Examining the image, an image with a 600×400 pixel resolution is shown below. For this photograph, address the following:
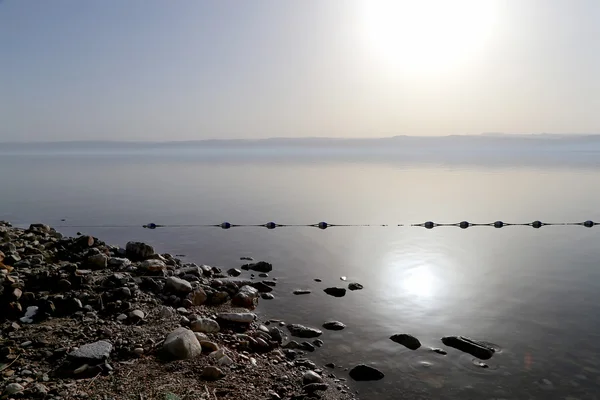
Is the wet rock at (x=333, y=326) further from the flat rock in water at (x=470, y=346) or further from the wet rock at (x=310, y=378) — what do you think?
the wet rock at (x=310, y=378)

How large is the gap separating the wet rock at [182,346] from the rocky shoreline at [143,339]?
0.02 m

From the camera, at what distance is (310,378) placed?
7500 mm

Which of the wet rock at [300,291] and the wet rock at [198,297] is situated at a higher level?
the wet rock at [198,297]

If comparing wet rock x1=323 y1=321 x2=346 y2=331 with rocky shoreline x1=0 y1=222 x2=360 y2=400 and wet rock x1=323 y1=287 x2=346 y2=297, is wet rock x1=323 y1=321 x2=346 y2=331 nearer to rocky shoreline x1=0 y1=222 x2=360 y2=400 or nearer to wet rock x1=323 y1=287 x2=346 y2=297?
rocky shoreline x1=0 y1=222 x2=360 y2=400

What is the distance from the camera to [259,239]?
1961 centimetres

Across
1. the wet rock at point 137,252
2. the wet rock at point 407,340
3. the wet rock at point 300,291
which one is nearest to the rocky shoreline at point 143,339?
the wet rock at point 300,291

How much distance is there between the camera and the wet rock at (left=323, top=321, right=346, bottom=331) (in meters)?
10.0

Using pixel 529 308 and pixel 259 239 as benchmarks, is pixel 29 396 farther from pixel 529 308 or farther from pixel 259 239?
pixel 259 239

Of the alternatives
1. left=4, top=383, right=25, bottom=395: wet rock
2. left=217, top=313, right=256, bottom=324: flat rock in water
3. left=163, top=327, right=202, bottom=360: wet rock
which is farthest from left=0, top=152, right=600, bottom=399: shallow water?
left=4, top=383, right=25, bottom=395: wet rock

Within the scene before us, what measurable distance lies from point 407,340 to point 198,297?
16.3 ft

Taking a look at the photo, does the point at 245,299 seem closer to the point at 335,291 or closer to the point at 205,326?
the point at 205,326

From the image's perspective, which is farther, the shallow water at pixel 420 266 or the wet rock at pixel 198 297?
the wet rock at pixel 198 297

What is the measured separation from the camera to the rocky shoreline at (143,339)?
21.1 ft

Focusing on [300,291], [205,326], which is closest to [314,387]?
[205,326]
